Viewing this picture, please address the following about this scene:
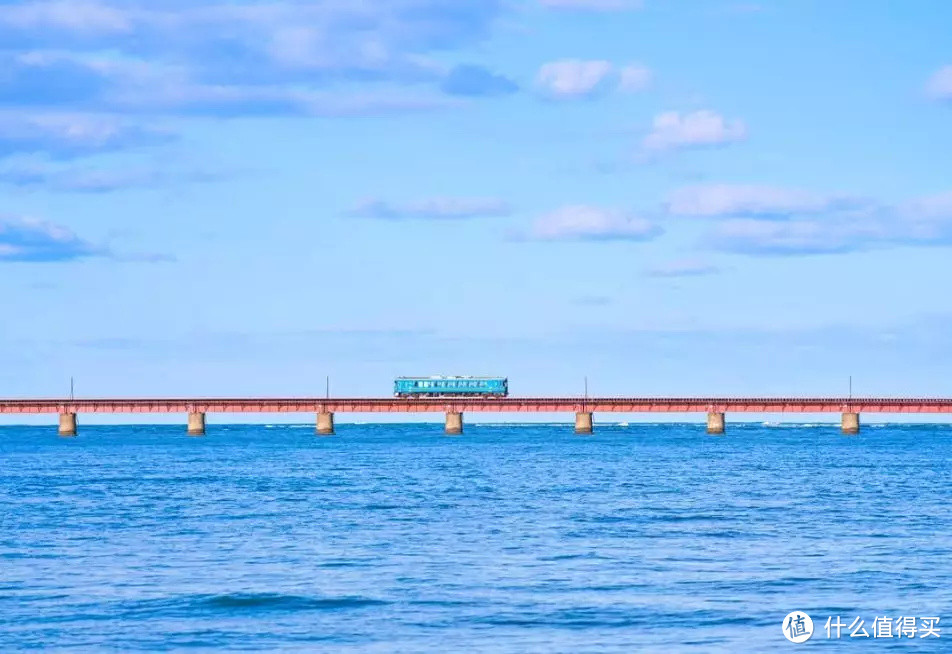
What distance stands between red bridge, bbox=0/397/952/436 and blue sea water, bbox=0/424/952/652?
310 ft

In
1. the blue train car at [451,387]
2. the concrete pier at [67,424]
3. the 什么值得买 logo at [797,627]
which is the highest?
the blue train car at [451,387]

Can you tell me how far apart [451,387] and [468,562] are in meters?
147

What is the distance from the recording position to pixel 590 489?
7225 centimetres

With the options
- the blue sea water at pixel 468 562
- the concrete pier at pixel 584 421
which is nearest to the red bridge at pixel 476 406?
the concrete pier at pixel 584 421

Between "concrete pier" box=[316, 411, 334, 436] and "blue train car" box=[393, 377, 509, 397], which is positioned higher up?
"blue train car" box=[393, 377, 509, 397]

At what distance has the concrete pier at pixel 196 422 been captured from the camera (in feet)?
591

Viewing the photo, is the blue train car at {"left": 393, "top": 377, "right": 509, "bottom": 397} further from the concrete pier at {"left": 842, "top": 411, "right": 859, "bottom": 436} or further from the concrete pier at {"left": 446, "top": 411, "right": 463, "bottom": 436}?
the concrete pier at {"left": 842, "top": 411, "right": 859, "bottom": 436}

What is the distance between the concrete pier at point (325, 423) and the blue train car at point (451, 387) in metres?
10.9

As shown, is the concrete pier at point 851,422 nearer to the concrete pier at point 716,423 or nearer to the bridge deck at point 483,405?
the bridge deck at point 483,405

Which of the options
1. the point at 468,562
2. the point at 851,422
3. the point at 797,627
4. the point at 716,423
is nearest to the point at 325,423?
the point at 716,423

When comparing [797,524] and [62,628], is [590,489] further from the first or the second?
[62,628]

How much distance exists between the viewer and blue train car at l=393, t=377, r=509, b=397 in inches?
7407

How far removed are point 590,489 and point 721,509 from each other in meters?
13.9

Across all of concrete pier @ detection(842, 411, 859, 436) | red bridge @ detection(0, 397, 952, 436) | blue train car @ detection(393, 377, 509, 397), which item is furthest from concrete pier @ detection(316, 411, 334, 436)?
concrete pier @ detection(842, 411, 859, 436)
